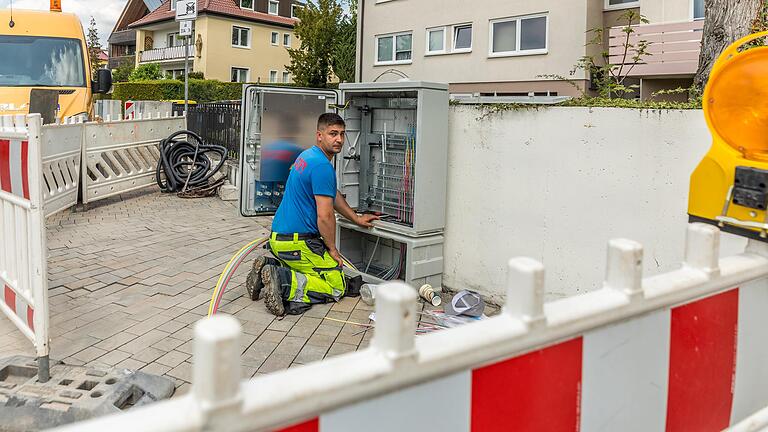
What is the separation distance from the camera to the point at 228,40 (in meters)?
46.6

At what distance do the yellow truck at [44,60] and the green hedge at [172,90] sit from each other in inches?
1003

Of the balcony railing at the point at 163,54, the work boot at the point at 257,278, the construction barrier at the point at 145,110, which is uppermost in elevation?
the balcony railing at the point at 163,54

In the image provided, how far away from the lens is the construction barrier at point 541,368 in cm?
109

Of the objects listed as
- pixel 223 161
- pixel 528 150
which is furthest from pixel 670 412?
pixel 223 161

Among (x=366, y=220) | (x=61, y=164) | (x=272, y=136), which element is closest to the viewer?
(x=366, y=220)

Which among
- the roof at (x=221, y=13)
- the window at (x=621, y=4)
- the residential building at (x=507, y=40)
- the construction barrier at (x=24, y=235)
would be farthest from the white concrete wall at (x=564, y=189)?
the roof at (x=221, y=13)

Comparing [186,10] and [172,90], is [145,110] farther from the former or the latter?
[172,90]

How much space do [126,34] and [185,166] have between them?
191 ft

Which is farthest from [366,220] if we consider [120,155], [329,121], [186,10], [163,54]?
[163,54]

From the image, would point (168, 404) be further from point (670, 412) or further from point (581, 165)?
point (581, 165)

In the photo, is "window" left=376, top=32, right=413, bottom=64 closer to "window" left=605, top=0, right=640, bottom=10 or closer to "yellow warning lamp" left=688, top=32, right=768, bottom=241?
"window" left=605, top=0, right=640, bottom=10

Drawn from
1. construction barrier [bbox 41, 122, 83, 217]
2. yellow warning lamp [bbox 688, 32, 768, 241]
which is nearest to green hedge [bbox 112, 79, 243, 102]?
construction barrier [bbox 41, 122, 83, 217]

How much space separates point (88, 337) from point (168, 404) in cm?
391

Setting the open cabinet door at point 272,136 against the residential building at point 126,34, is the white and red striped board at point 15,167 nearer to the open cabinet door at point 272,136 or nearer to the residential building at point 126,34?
the open cabinet door at point 272,136
